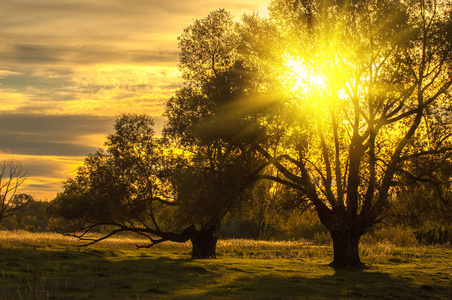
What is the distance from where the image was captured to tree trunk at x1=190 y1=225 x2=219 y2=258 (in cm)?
3894

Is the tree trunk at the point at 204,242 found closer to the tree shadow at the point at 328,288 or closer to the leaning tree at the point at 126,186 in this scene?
the leaning tree at the point at 126,186

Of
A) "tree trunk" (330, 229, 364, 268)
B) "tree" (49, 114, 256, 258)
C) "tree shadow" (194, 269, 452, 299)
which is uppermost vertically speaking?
"tree" (49, 114, 256, 258)

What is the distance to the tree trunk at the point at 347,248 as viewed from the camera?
106 feet

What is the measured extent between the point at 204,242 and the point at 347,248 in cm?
1205

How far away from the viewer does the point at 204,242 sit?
128ft

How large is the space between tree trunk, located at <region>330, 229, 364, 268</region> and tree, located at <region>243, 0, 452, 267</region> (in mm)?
69

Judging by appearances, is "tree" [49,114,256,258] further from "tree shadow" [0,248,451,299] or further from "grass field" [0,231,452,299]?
"tree shadow" [0,248,451,299]

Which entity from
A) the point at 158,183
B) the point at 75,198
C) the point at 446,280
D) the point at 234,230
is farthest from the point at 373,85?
the point at 234,230

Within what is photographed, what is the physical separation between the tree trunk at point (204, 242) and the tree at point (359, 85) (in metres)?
9.90

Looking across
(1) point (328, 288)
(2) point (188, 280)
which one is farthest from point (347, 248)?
(2) point (188, 280)

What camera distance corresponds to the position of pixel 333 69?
31312mm

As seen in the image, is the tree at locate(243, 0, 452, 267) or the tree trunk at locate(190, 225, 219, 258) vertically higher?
the tree at locate(243, 0, 452, 267)

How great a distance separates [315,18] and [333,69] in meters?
3.59

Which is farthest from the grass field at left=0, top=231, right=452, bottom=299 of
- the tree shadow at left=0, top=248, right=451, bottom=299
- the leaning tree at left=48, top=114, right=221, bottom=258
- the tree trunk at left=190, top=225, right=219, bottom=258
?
the tree trunk at left=190, top=225, right=219, bottom=258
